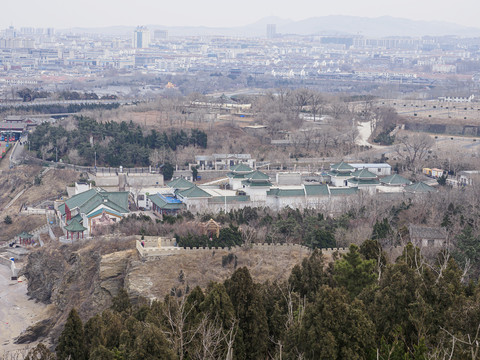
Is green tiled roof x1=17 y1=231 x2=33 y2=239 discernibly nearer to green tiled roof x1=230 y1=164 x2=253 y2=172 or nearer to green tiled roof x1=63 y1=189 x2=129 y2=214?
green tiled roof x1=63 y1=189 x2=129 y2=214

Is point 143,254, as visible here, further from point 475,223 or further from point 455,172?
point 455,172

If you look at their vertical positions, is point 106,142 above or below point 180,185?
above

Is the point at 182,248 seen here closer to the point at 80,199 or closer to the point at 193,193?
the point at 193,193

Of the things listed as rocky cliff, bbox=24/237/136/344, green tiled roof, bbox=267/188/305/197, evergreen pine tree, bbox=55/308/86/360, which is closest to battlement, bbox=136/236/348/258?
rocky cliff, bbox=24/237/136/344

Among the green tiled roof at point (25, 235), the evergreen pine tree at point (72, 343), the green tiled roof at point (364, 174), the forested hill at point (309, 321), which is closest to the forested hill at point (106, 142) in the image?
the green tiled roof at point (25, 235)

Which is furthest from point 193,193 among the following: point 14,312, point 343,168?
point 14,312
